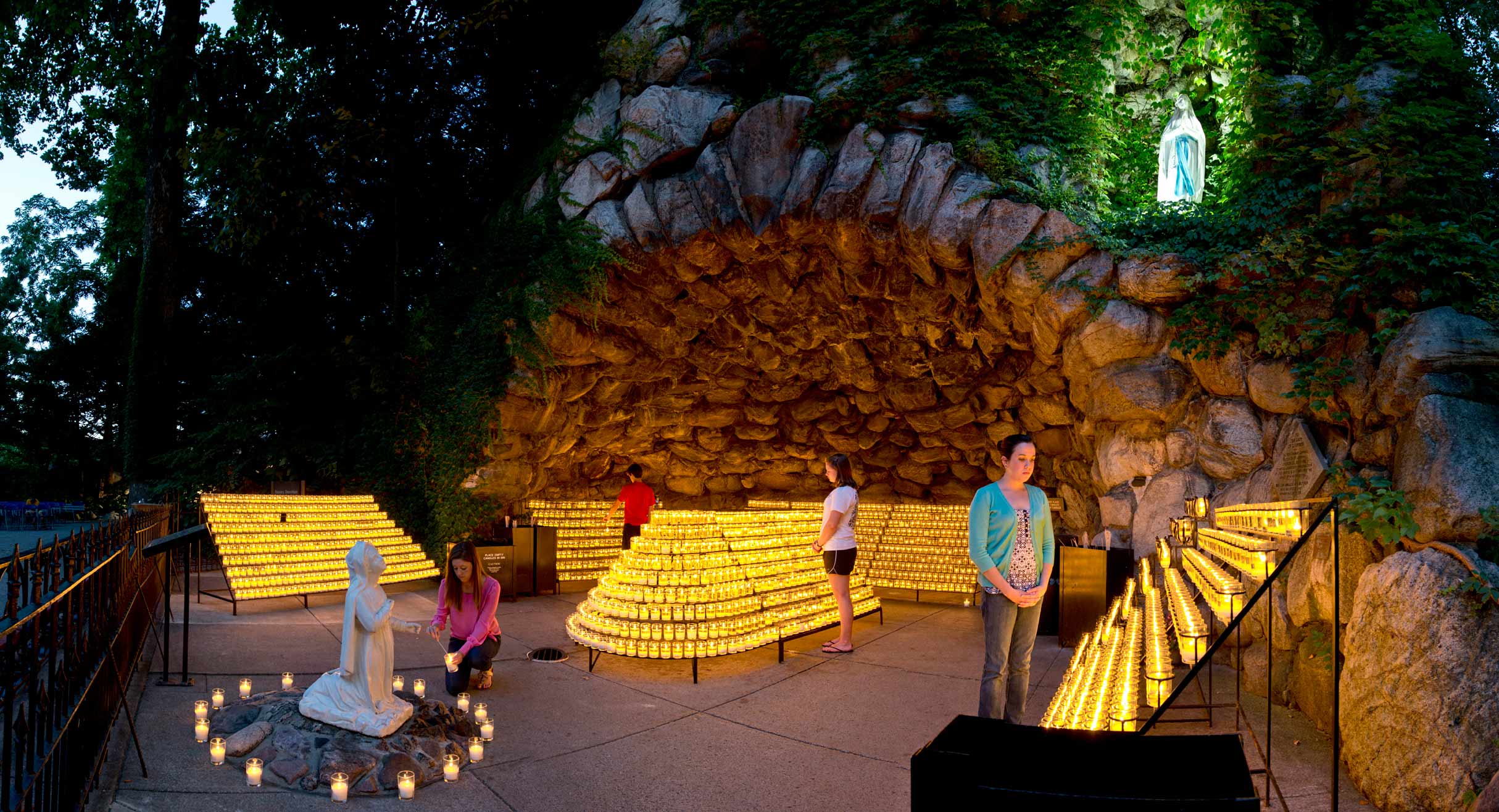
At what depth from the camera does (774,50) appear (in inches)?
443

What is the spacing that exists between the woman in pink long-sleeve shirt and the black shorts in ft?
9.75

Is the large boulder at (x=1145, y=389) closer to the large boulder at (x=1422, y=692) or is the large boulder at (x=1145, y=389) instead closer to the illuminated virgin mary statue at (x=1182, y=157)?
the illuminated virgin mary statue at (x=1182, y=157)

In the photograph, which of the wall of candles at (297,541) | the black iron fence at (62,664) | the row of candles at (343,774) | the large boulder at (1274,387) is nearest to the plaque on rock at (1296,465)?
the large boulder at (1274,387)

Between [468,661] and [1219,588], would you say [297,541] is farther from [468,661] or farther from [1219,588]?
[1219,588]

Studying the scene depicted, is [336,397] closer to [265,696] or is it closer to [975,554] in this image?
[265,696]

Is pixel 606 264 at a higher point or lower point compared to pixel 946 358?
higher

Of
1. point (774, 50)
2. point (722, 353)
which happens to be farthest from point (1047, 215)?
point (722, 353)

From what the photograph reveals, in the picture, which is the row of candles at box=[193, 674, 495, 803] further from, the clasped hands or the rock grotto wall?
the rock grotto wall

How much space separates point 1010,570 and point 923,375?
8.19 metres

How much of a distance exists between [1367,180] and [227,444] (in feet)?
48.0

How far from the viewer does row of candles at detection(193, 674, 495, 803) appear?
3.90 meters

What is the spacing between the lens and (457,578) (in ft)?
18.9

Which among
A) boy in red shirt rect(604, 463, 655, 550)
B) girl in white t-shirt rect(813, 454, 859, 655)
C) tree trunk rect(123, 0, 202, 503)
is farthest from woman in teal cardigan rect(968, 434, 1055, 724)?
tree trunk rect(123, 0, 202, 503)

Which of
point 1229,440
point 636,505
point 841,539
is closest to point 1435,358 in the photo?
point 1229,440
